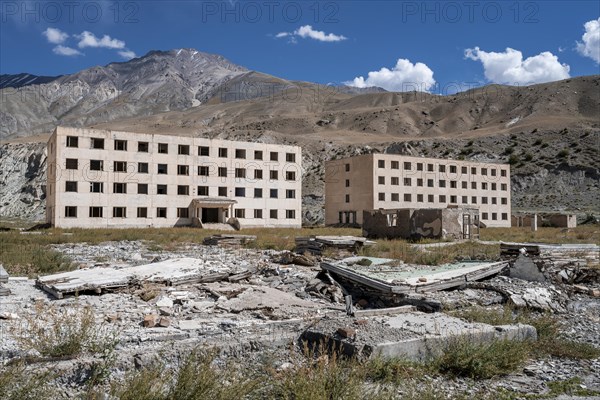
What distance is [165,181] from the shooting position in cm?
4816

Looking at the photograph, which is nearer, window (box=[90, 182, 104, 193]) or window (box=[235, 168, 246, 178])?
window (box=[90, 182, 104, 193])

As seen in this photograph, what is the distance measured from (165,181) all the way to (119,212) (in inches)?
209

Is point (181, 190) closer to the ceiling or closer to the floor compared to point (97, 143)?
closer to the floor

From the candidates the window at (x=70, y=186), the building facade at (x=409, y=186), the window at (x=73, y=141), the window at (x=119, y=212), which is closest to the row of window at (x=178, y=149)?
the window at (x=73, y=141)

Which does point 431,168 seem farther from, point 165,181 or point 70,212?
point 70,212

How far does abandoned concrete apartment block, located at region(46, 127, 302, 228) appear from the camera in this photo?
44000 mm

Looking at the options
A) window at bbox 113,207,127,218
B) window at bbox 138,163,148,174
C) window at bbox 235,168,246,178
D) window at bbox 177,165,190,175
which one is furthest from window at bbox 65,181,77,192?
window at bbox 235,168,246,178

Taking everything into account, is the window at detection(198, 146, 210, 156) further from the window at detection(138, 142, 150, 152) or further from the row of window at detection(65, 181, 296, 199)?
the window at detection(138, 142, 150, 152)

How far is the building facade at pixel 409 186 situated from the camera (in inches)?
2355

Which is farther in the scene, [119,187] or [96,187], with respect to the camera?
[119,187]

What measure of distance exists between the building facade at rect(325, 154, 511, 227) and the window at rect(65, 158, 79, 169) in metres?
30.4

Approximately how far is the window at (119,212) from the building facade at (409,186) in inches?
1019

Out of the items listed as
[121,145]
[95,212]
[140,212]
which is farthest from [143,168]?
[95,212]

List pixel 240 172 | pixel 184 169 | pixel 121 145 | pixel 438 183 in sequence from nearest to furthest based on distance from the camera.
Answer: 1. pixel 121 145
2. pixel 184 169
3. pixel 240 172
4. pixel 438 183
